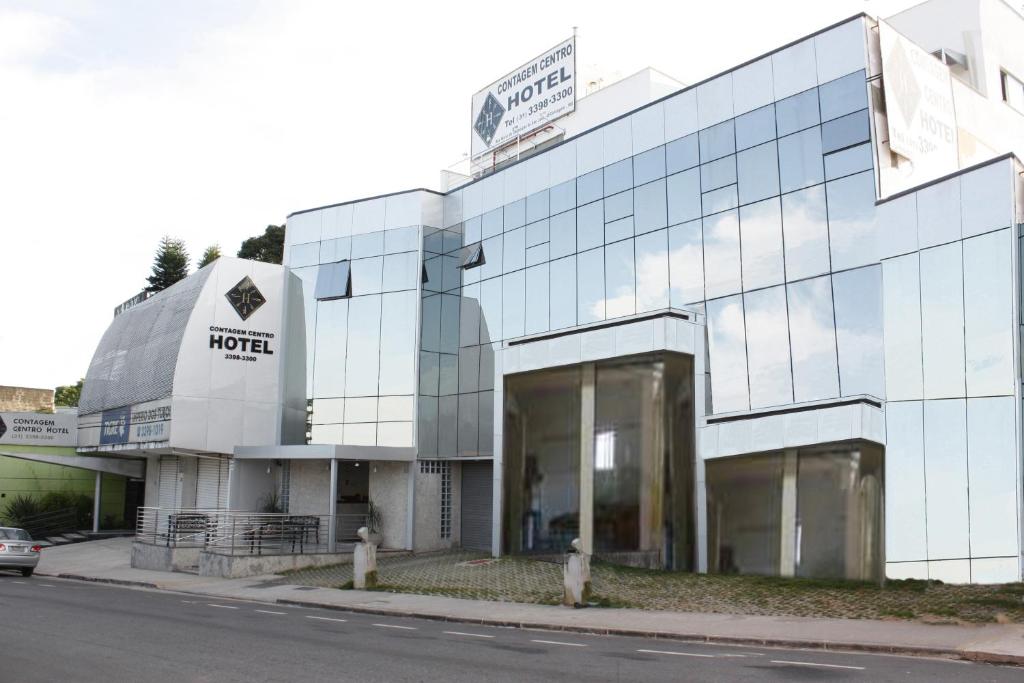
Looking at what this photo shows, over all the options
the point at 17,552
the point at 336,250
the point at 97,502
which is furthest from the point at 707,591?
the point at 97,502

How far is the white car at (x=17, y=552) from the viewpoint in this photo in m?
26.1

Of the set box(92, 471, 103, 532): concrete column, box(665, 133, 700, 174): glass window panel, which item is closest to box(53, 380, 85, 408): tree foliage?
box(92, 471, 103, 532): concrete column

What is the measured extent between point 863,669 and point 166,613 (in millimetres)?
12654

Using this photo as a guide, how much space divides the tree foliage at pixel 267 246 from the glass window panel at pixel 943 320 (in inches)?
2239

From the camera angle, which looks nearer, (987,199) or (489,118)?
(987,199)

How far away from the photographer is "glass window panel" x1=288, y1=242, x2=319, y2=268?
3516cm

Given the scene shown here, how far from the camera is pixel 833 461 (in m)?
20.4

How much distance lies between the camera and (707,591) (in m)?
19.5

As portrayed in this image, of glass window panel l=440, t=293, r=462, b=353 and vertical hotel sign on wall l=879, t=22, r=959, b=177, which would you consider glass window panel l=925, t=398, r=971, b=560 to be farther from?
glass window panel l=440, t=293, r=462, b=353

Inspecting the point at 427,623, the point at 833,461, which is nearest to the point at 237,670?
the point at 427,623

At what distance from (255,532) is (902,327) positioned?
63.8 ft

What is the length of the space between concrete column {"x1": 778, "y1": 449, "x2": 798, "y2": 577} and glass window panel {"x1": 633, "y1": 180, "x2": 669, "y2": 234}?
27.4ft

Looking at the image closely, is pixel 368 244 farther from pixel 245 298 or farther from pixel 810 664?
pixel 810 664

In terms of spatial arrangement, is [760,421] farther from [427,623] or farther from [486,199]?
[486,199]
